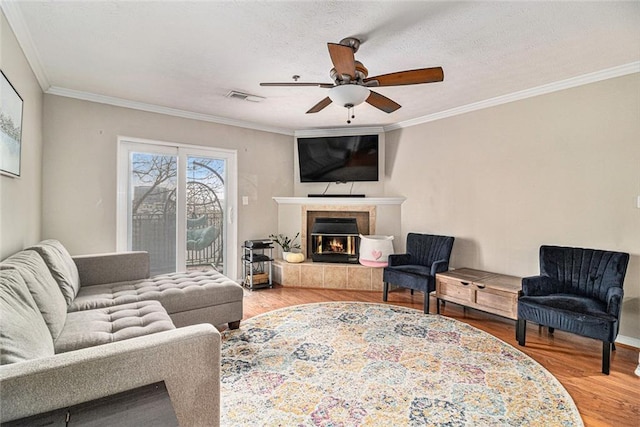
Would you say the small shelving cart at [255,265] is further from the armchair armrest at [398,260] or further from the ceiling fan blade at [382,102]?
the ceiling fan blade at [382,102]

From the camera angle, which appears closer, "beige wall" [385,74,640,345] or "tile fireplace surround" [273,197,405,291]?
"beige wall" [385,74,640,345]

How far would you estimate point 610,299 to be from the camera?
2480 mm

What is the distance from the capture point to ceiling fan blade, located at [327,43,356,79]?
2.01 m

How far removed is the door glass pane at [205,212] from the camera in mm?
4480

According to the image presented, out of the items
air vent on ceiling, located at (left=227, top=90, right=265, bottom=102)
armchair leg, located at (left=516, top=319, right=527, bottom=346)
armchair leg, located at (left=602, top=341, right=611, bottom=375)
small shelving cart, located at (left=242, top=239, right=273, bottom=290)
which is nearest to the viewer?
armchair leg, located at (left=602, top=341, right=611, bottom=375)

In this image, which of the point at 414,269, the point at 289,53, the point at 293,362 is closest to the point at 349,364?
the point at 293,362

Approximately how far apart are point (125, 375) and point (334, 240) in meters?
4.01

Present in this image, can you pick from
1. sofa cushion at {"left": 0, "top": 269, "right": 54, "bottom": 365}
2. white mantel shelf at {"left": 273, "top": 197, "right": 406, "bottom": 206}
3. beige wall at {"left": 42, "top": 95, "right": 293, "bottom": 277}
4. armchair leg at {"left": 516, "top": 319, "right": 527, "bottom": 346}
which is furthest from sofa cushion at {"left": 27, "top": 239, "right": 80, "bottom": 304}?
armchair leg at {"left": 516, "top": 319, "right": 527, "bottom": 346}

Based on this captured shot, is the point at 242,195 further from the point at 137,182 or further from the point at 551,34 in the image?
the point at 551,34

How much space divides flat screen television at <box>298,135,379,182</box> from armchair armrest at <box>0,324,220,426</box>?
3933mm

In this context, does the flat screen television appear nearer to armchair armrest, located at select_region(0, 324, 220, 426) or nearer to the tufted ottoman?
the tufted ottoman

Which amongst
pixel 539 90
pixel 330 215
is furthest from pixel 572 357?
pixel 330 215

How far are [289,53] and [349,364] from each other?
2.54 m

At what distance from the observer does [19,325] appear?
135 centimetres
